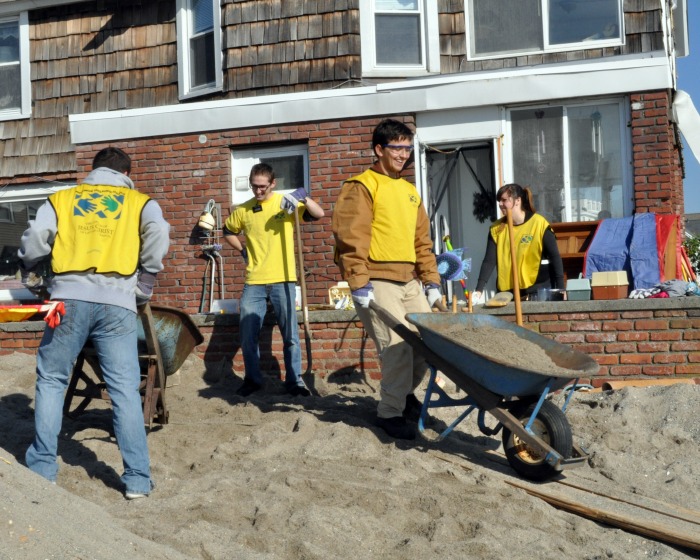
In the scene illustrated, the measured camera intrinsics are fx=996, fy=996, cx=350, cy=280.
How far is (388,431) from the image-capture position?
681 centimetres

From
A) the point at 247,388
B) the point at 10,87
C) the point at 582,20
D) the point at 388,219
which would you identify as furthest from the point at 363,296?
the point at 10,87

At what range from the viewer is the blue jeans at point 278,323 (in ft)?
28.2

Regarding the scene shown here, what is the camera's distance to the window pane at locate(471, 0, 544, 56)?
1212cm

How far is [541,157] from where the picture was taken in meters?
11.9

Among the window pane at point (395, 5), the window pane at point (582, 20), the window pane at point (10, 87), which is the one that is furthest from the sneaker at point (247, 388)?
the window pane at point (10, 87)

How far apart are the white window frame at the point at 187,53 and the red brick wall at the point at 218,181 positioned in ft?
2.48

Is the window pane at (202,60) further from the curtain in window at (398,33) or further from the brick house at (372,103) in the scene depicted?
the curtain in window at (398,33)

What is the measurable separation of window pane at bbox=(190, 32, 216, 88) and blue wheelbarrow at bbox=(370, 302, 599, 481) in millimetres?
7703

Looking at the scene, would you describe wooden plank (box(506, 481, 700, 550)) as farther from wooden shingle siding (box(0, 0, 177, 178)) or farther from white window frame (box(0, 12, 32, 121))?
white window frame (box(0, 12, 32, 121))

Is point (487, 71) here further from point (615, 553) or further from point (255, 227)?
point (615, 553)

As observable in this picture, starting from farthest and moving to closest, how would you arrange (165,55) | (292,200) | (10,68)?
(10,68) < (165,55) < (292,200)

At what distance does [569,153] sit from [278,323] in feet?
15.9

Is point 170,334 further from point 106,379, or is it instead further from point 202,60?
point 202,60

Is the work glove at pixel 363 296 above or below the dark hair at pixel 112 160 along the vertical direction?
below
